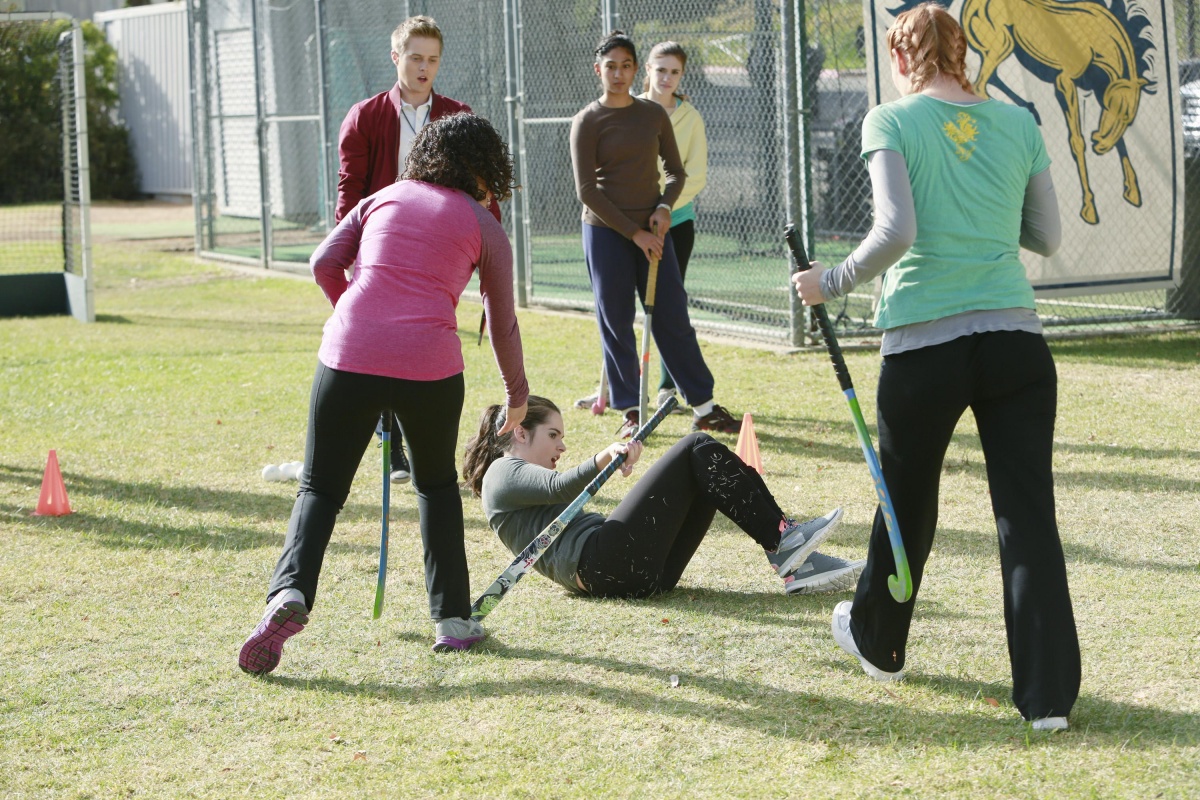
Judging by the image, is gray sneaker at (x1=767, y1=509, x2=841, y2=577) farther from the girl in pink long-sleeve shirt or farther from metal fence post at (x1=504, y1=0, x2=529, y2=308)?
metal fence post at (x1=504, y1=0, x2=529, y2=308)

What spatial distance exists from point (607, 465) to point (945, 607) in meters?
1.27

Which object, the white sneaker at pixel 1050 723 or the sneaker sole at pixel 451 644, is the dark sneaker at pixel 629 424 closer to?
the sneaker sole at pixel 451 644

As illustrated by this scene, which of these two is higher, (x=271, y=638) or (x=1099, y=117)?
(x=1099, y=117)

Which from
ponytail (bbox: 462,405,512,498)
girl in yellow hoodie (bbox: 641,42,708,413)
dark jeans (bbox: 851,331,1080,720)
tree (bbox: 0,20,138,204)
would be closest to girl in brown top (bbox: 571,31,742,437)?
girl in yellow hoodie (bbox: 641,42,708,413)

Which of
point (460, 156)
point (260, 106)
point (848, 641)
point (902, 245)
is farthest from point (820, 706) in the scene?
point (260, 106)

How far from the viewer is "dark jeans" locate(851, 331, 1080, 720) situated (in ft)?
11.1

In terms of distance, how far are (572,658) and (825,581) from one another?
1.01 m

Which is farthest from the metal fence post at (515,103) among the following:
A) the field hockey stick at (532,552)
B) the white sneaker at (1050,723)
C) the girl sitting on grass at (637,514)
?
the white sneaker at (1050,723)

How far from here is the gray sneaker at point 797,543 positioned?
14.9ft

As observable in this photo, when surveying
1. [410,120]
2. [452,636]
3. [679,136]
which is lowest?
[452,636]

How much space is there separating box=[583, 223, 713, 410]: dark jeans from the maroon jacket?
1700 mm

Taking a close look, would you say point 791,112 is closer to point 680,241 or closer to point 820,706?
point 680,241

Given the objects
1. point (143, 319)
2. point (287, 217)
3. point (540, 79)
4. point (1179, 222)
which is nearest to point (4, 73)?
point (287, 217)

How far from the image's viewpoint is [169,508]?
6.09 metres
